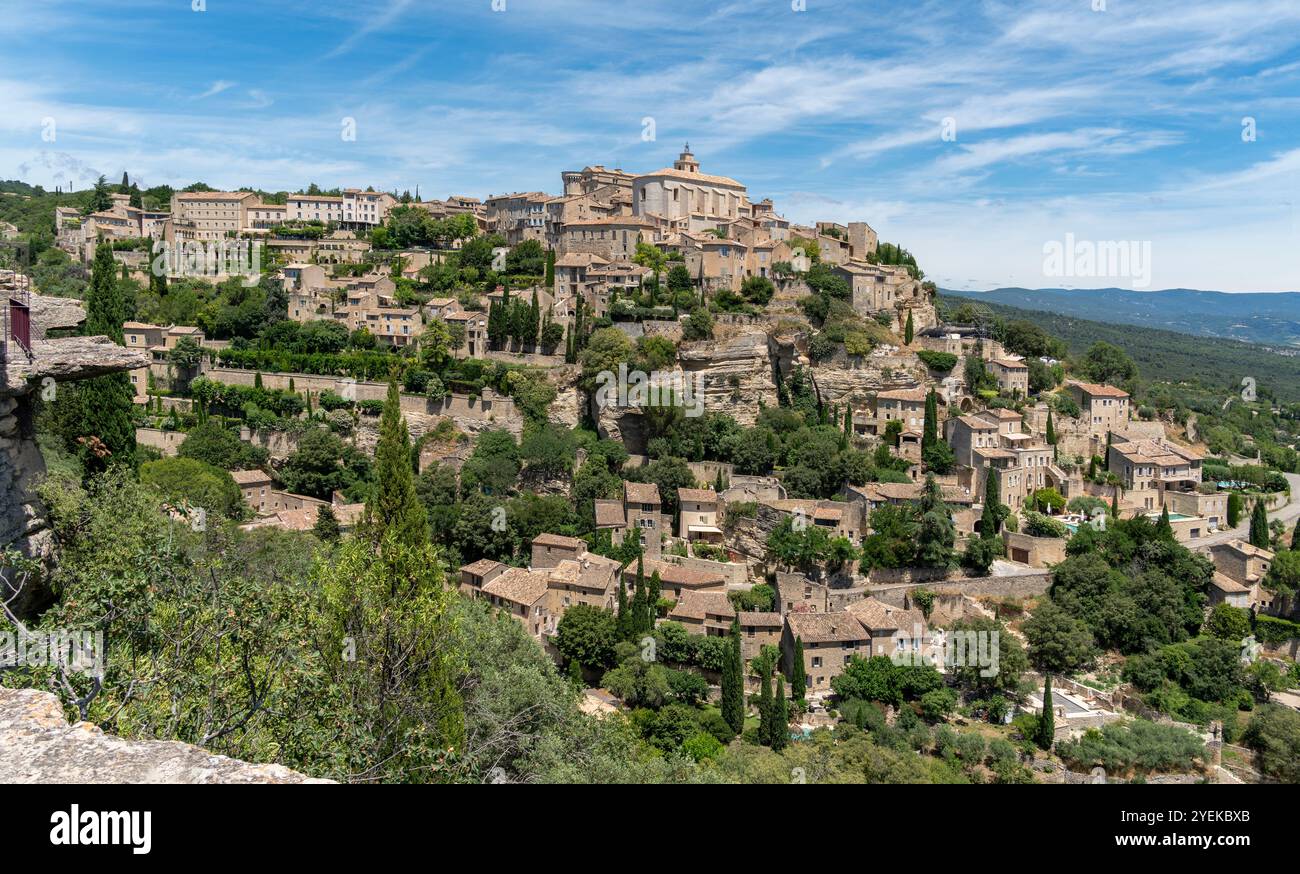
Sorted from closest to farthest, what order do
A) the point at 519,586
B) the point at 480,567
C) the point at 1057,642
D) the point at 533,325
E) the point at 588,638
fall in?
the point at 588,638
the point at 1057,642
the point at 519,586
the point at 480,567
the point at 533,325

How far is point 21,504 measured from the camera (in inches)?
497

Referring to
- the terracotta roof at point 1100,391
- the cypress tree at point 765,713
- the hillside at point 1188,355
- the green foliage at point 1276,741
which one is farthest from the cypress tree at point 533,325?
the hillside at point 1188,355

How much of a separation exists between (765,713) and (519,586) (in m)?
9.26

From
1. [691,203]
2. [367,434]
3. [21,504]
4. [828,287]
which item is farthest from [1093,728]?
[691,203]

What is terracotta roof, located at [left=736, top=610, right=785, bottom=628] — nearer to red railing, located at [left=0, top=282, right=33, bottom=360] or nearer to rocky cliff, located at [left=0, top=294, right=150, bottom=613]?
rocky cliff, located at [left=0, top=294, right=150, bottom=613]

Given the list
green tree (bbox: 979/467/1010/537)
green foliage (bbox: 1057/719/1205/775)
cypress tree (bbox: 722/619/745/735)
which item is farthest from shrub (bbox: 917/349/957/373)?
cypress tree (bbox: 722/619/745/735)

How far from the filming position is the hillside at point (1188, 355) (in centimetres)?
10662

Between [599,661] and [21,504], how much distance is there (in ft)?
56.2

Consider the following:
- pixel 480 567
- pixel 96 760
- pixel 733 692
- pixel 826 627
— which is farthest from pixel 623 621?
pixel 96 760

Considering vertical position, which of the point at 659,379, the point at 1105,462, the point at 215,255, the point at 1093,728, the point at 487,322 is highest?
the point at 215,255

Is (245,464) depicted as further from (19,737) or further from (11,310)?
(19,737)

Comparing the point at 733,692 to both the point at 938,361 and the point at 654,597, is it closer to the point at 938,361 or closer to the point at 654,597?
the point at 654,597

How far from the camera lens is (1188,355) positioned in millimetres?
133375

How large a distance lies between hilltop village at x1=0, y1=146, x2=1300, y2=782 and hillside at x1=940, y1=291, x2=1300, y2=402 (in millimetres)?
60135
